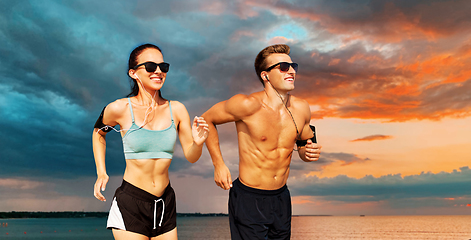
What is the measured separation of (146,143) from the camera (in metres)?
5.17

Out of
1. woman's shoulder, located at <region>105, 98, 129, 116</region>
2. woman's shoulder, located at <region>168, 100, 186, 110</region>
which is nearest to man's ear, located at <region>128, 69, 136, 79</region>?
woman's shoulder, located at <region>105, 98, 129, 116</region>

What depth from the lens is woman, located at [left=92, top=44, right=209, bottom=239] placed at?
16.9 feet

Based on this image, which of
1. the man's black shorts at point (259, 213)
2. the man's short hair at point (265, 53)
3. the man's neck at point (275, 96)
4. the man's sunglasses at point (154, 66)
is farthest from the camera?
the man's short hair at point (265, 53)

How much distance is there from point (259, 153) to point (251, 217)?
1.03 m

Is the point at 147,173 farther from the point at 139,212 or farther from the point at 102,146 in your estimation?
the point at 102,146

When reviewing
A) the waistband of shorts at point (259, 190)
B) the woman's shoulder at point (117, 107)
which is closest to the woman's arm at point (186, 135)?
the woman's shoulder at point (117, 107)

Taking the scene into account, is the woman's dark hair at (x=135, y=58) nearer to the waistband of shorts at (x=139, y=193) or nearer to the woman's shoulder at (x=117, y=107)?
the woman's shoulder at (x=117, y=107)

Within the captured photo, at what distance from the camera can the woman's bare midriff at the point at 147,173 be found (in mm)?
5180

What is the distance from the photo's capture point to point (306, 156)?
19.7 feet

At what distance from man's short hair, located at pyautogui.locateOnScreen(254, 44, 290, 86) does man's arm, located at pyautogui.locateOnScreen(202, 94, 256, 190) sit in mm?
607

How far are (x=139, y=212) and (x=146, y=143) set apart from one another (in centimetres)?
96

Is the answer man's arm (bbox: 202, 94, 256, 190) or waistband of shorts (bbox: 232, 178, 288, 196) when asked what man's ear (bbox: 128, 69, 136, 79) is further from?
waistband of shorts (bbox: 232, 178, 288, 196)

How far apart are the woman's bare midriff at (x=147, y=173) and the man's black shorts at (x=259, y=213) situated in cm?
142

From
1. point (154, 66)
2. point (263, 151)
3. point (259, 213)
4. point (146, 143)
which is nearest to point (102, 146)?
point (146, 143)
